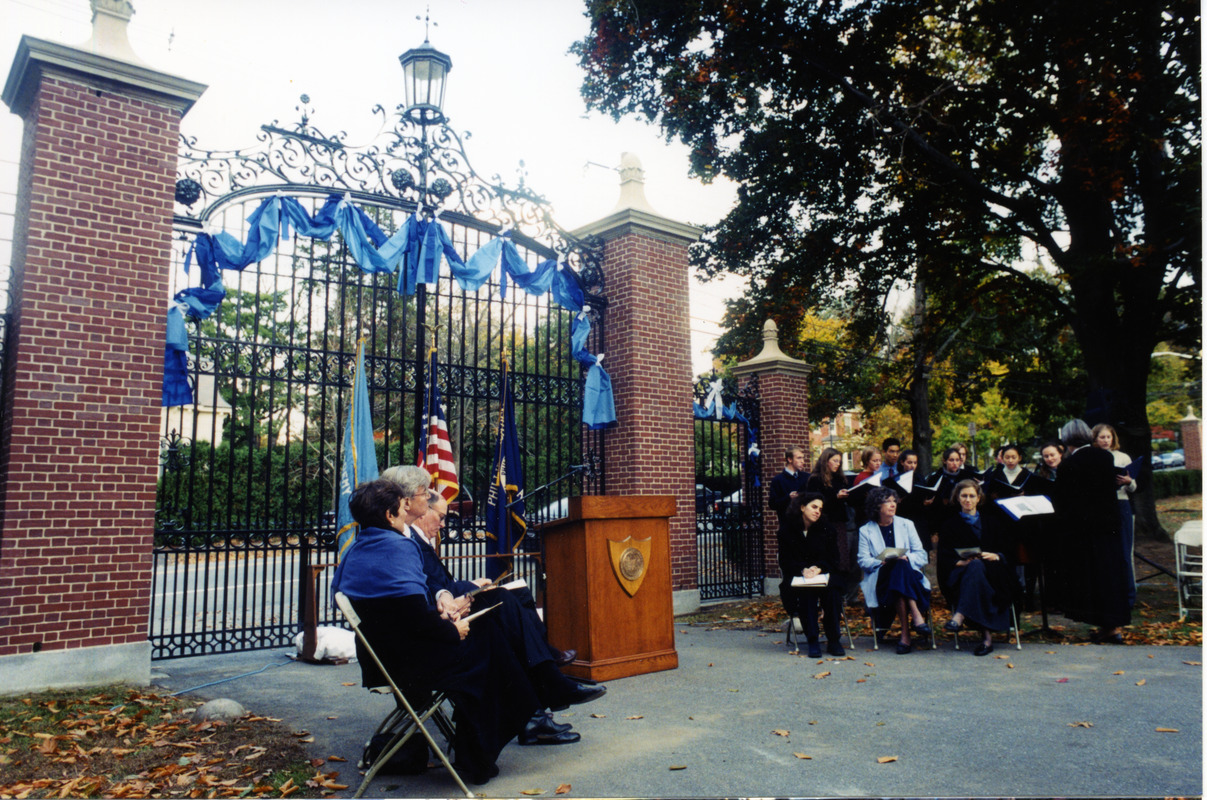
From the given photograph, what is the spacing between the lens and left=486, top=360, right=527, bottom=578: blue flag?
8.13 meters

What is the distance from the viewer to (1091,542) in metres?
7.34

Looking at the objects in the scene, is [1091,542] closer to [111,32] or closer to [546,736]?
[546,736]

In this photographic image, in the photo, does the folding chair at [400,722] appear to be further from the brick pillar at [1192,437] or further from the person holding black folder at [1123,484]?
the brick pillar at [1192,437]

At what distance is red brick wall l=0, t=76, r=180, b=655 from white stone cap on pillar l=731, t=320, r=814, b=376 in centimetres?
813

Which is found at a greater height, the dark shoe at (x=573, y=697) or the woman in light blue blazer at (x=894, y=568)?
the woman in light blue blazer at (x=894, y=568)

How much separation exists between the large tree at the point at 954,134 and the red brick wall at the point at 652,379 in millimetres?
4322

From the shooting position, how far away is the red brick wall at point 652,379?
9.84 metres

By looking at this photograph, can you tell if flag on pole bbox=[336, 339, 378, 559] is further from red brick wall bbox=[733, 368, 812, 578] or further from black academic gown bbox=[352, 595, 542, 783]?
red brick wall bbox=[733, 368, 812, 578]

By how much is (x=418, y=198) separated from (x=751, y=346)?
1239 centimetres

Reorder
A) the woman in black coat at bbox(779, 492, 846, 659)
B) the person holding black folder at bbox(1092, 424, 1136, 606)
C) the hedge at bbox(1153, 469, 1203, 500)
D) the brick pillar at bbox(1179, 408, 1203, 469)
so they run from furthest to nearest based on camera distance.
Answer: the brick pillar at bbox(1179, 408, 1203, 469) → the hedge at bbox(1153, 469, 1203, 500) → the person holding black folder at bbox(1092, 424, 1136, 606) → the woman in black coat at bbox(779, 492, 846, 659)

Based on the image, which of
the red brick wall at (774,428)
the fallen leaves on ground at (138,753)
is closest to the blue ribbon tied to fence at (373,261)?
the fallen leaves on ground at (138,753)

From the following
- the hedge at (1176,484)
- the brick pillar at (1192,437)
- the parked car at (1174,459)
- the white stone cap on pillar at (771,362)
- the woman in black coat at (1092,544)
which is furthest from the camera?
the parked car at (1174,459)

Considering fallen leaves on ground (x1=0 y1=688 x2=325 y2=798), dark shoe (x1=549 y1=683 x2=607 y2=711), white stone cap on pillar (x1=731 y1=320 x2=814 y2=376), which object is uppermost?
white stone cap on pillar (x1=731 y1=320 x2=814 y2=376)

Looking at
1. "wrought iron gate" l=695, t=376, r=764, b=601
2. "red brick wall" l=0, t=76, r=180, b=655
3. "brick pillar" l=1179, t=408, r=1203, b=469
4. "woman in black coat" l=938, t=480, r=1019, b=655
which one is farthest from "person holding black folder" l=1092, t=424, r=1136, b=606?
"brick pillar" l=1179, t=408, r=1203, b=469
